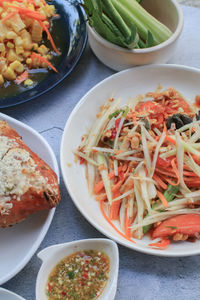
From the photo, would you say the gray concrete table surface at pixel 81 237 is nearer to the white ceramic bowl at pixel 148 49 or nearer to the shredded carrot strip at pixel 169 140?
the white ceramic bowl at pixel 148 49

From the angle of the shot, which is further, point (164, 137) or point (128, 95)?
point (128, 95)

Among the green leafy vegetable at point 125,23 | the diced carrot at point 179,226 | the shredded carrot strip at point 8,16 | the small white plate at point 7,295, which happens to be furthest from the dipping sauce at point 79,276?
the shredded carrot strip at point 8,16

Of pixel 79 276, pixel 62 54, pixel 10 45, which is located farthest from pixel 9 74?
pixel 79 276

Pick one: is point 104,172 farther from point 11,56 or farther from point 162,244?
point 11,56

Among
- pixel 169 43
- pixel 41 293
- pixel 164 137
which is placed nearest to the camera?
pixel 41 293

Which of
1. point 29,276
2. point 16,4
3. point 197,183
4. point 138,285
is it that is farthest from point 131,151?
point 16,4

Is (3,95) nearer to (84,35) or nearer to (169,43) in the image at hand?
(84,35)

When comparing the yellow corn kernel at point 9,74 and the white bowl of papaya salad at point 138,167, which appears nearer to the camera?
the white bowl of papaya salad at point 138,167
